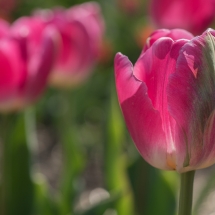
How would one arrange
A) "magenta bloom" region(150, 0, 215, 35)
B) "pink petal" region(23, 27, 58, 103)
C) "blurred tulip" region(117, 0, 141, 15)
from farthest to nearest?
"blurred tulip" region(117, 0, 141, 15) < "magenta bloom" region(150, 0, 215, 35) < "pink petal" region(23, 27, 58, 103)

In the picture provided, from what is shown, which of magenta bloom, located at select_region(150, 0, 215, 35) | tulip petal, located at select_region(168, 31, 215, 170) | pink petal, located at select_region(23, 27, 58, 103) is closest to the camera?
tulip petal, located at select_region(168, 31, 215, 170)

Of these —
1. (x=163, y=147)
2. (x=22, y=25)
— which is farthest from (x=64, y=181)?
(x=163, y=147)

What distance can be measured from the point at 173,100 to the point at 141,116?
41 millimetres

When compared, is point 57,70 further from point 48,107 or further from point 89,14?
point 48,107

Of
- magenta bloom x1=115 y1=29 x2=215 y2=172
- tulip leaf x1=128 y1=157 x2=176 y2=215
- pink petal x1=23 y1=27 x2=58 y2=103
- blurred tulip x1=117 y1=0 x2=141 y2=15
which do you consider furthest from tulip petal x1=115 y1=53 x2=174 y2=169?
blurred tulip x1=117 y1=0 x2=141 y2=15

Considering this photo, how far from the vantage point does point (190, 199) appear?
582 millimetres

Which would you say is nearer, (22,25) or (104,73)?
(22,25)

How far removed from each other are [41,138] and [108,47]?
1.87 feet

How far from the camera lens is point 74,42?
120cm

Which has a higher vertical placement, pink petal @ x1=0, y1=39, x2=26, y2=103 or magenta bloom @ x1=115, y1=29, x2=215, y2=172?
magenta bloom @ x1=115, y1=29, x2=215, y2=172

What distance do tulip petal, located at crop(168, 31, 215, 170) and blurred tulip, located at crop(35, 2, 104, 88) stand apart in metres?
0.64

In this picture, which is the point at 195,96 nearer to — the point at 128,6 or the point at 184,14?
the point at 184,14

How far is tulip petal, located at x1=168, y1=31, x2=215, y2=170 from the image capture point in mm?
535

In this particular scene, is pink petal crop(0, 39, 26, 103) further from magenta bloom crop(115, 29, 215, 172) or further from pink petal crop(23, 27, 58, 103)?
magenta bloom crop(115, 29, 215, 172)
